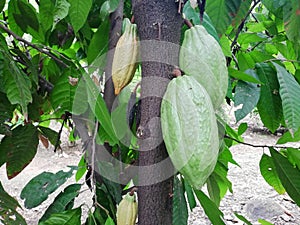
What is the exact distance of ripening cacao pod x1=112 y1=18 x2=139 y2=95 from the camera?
0.54m

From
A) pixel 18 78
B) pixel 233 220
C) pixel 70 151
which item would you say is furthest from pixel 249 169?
pixel 18 78

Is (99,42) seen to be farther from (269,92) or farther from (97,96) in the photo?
(269,92)

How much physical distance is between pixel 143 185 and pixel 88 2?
0.30 metres

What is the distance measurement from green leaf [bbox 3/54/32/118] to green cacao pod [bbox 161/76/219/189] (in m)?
0.27

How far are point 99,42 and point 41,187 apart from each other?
0.31 metres

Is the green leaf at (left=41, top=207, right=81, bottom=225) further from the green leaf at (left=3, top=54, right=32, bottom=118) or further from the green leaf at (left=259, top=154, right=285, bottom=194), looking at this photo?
the green leaf at (left=259, top=154, right=285, bottom=194)

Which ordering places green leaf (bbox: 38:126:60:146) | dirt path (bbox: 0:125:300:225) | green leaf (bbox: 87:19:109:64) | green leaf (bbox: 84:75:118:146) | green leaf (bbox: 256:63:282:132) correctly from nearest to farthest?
1. green leaf (bbox: 84:75:118:146)
2. green leaf (bbox: 87:19:109:64)
3. green leaf (bbox: 256:63:282:132)
4. green leaf (bbox: 38:126:60:146)
5. dirt path (bbox: 0:125:300:225)

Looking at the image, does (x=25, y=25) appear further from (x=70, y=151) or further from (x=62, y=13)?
(x=70, y=151)

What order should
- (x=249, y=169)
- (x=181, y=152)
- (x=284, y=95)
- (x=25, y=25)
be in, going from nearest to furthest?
(x=181, y=152)
(x=284, y=95)
(x=25, y=25)
(x=249, y=169)

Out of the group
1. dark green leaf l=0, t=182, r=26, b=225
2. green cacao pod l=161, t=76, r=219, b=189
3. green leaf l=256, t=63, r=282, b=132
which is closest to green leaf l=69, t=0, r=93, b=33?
green cacao pod l=161, t=76, r=219, b=189

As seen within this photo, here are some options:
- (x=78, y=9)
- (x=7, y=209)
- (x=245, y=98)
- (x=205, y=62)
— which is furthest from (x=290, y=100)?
(x=7, y=209)

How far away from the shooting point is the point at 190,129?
0.46 metres

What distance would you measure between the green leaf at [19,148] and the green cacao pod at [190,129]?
1.73 ft

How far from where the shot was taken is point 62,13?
2.06 feet
